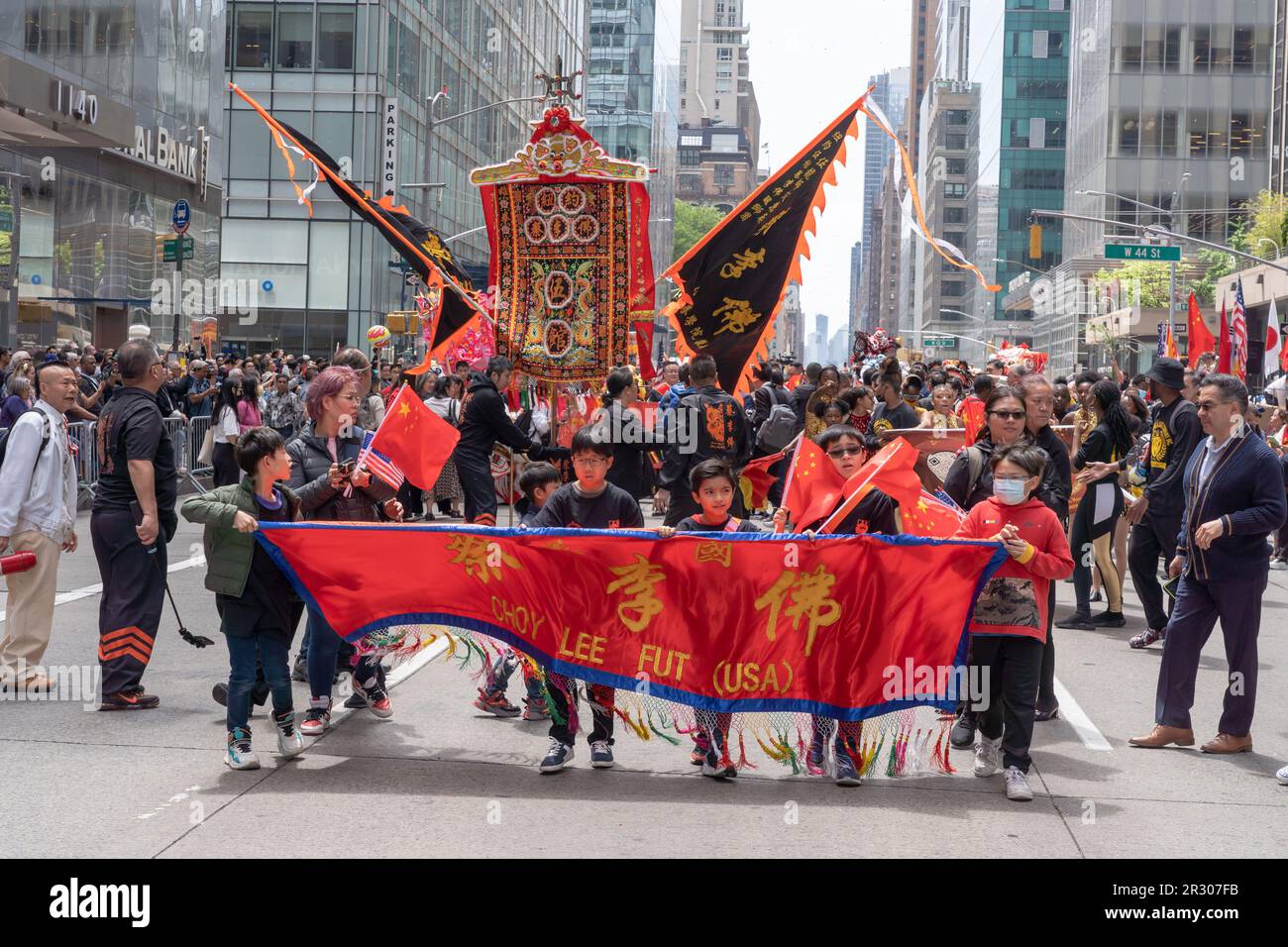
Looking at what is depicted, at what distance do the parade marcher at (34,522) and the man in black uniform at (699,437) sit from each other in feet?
13.3

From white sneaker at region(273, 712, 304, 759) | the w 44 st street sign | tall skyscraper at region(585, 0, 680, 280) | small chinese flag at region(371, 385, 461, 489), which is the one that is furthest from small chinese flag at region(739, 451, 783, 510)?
tall skyscraper at region(585, 0, 680, 280)

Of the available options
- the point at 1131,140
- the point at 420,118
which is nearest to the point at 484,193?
the point at 420,118

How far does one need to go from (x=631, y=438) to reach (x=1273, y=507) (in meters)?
4.81

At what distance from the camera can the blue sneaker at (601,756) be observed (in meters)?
6.98

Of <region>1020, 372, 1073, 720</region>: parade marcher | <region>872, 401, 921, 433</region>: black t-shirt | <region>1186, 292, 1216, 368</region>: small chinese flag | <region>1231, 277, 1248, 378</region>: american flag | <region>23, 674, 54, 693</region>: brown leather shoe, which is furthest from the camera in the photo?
<region>1186, 292, 1216, 368</region>: small chinese flag

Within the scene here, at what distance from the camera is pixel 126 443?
8008 millimetres

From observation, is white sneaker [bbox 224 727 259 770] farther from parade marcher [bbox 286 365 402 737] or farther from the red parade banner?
the red parade banner

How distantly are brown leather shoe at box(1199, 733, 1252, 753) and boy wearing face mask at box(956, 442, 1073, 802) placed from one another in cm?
141

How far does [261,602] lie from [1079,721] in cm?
459

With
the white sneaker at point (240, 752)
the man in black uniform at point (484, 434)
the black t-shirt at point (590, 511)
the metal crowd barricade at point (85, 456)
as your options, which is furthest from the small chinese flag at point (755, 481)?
the metal crowd barricade at point (85, 456)

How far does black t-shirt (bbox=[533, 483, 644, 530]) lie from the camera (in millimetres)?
7273

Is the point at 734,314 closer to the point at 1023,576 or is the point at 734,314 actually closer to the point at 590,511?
the point at 590,511

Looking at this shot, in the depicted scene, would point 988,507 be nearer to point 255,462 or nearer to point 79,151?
point 255,462

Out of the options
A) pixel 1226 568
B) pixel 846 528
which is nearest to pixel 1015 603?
pixel 846 528
